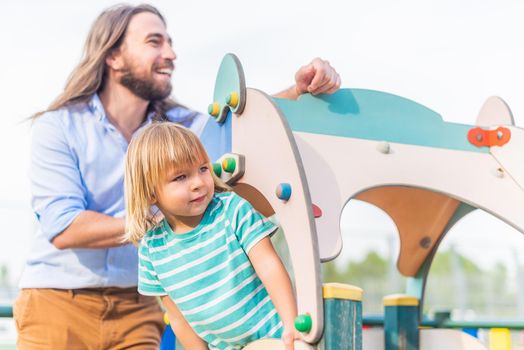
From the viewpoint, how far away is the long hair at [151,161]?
1469 millimetres

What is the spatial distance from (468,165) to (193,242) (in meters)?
→ 0.80

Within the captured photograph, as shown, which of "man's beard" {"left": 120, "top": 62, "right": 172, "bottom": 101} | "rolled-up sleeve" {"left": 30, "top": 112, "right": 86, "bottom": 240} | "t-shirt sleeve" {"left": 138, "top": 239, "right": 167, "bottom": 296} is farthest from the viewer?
"man's beard" {"left": 120, "top": 62, "right": 172, "bottom": 101}

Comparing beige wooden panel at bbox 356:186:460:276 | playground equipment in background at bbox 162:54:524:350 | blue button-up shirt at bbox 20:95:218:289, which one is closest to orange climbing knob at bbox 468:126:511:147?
playground equipment in background at bbox 162:54:524:350

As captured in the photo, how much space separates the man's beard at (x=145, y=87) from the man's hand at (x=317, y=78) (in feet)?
2.26

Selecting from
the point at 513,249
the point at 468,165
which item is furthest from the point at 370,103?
the point at 513,249

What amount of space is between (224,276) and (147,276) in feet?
0.70

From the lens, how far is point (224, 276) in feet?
4.93

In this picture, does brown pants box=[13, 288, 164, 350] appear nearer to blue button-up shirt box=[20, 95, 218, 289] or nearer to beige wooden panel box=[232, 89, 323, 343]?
blue button-up shirt box=[20, 95, 218, 289]

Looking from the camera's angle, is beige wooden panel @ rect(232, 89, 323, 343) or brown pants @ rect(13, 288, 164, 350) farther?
brown pants @ rect(13, 288, 164, 350)

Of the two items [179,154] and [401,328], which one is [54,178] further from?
[401,328]

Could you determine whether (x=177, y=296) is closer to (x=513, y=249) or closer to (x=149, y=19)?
(x=149, y=19)

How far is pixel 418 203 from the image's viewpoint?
2201 mm

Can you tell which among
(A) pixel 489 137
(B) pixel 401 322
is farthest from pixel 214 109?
(B) pixel 401 322

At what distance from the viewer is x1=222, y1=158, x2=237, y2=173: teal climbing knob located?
163 centimetres
